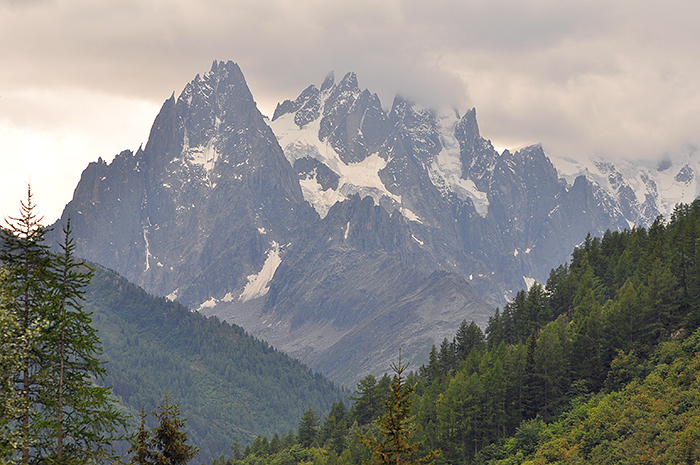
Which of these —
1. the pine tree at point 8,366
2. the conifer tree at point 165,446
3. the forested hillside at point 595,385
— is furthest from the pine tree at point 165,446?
the forested hillside at point 595,385

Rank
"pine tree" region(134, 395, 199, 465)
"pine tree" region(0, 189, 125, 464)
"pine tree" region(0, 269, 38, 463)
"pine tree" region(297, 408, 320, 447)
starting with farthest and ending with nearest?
"pine tree" region(297, 408, 320, 447) < "pine tree" region(134, 395, 199, 465) < "pine tree" region(0, 189, 125, 464) < "pine tree" region(0, 269, 38, 463)

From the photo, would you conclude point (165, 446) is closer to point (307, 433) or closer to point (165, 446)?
point (165, 446)

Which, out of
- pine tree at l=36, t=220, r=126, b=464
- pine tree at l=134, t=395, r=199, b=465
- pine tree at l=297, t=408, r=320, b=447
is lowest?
pine tree at l=297, t=408, r=320, b=447

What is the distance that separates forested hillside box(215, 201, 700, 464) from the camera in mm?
77750

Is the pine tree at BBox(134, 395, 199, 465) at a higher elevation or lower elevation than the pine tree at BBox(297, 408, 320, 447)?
higher

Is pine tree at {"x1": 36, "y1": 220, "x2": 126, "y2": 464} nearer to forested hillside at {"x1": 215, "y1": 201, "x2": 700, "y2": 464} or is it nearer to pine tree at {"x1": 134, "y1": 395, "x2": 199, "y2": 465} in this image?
pine tree at {"x1": 134, "y1": 395, "x2": 199, "y2": 465}

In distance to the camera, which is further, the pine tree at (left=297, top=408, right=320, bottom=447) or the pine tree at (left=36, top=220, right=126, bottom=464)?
the pine tree at (left=297, top=408, right=320, bottom=447)

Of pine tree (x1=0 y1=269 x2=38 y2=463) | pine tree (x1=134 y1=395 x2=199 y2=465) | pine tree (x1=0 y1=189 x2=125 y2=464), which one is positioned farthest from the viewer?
pine tree (x1=134 y1=395 x2=199 y2=465)

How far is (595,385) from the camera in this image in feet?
337

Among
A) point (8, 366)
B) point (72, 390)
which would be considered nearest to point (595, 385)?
point (72, 390)

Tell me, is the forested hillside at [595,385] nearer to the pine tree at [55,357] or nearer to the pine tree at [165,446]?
the pine tree at [165,446]

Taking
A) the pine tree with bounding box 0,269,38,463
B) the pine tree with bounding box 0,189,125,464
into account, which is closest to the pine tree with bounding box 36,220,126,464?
the pine tree with bounding box 0,189,125,464

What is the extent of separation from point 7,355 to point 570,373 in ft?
294

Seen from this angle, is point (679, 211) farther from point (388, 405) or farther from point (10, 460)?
point (10, 460)
